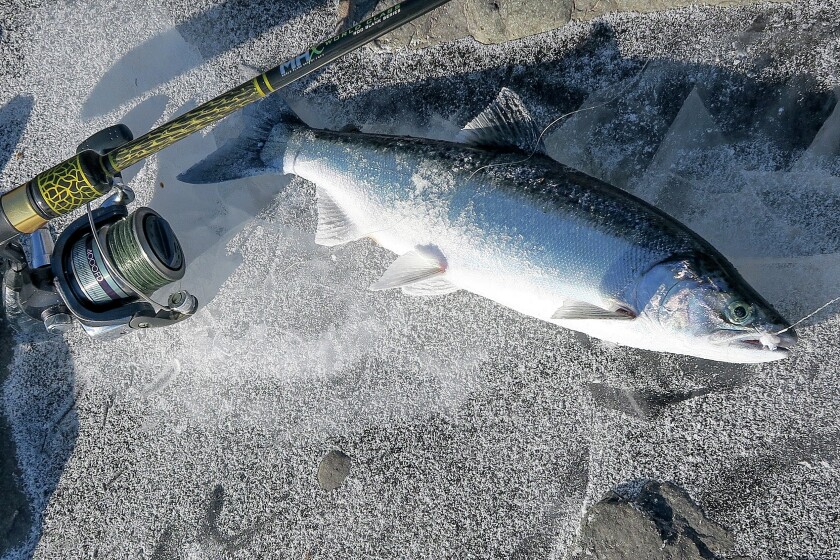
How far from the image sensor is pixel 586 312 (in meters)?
1.70

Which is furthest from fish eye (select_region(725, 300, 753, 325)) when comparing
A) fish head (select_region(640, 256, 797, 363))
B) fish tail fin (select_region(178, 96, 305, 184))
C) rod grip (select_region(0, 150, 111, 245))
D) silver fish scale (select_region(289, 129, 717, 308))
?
rod grip (select_region(0, 150, 111, 245))

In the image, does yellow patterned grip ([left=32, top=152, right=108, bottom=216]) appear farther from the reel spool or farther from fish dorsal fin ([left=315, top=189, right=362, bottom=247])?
fish dorsal fin ([left=315, top=189, right=362, bottom=247])

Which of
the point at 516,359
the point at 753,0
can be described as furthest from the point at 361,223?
the point at 753,0

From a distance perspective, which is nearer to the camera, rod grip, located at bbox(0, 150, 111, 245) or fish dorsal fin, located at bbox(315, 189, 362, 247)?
rod grip, located at bbox(0, 150, 111, 245)

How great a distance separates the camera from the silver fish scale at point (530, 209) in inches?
65.5

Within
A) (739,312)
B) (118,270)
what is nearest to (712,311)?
(739,312)

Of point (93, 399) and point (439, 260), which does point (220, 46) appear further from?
point (93, 399)

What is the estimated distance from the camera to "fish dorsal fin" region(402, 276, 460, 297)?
197cm

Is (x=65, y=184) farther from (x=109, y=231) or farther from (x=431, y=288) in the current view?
(x=431, y=288)

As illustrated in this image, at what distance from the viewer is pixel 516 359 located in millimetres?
2145

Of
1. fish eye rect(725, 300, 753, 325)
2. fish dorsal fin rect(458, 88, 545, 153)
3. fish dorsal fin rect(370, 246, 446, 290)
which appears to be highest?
fish dorsal fin rect(458, 88, 545, 153)

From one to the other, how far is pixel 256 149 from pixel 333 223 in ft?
1.39

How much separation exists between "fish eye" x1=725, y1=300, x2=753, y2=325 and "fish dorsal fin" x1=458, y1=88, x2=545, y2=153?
2.65 feet

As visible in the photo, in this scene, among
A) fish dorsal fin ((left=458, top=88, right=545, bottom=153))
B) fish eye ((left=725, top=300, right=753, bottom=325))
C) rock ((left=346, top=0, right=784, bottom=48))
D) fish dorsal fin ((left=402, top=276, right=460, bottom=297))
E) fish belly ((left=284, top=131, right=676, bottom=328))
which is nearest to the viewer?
fish eye ((left=725, top=300, right=753, bottom=325))
